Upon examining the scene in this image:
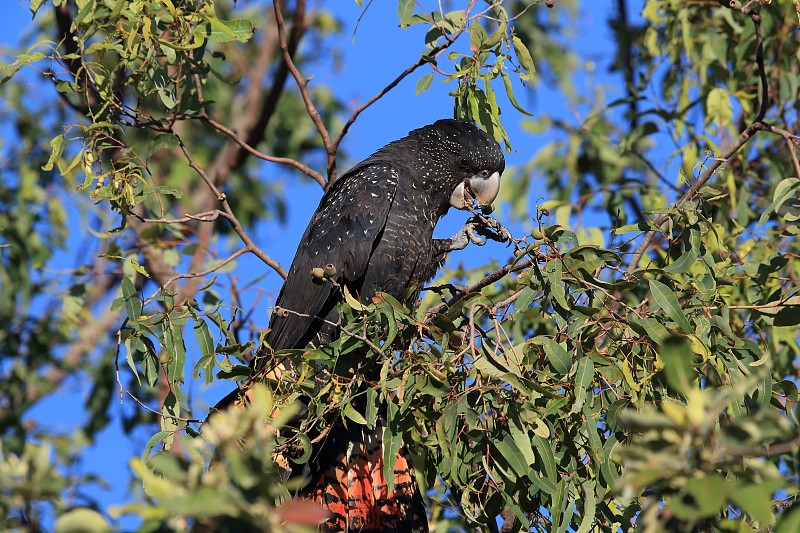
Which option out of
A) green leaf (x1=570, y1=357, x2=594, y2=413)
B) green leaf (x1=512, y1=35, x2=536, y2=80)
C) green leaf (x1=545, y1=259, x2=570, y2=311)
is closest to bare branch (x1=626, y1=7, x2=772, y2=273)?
green leaf (x1=545, y1=259, x2=570, y2=311)

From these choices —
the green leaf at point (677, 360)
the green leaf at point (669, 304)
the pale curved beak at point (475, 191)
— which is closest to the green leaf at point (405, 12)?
the pale curved beak at point (475, 191)

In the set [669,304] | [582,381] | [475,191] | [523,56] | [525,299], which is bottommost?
[582,381]

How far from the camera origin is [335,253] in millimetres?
3646

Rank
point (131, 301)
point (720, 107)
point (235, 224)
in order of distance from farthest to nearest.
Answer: point (720, 107), point (235, 224), point (131, 301)

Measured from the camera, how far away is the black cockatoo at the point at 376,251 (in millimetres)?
3123

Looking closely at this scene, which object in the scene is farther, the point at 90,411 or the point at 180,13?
the point at 90,411

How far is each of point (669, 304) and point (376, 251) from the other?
156cm

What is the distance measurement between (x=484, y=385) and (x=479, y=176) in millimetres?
2070

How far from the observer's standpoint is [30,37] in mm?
6129

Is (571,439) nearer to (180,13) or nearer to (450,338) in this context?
(450,338)

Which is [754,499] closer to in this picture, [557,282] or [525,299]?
[557,282]

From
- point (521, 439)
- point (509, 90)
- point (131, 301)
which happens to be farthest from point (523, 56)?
point (131, 301)

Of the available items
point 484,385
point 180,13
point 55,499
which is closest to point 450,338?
point 484,385

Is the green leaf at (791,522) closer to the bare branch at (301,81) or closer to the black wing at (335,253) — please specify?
the black wing at (335,253)
